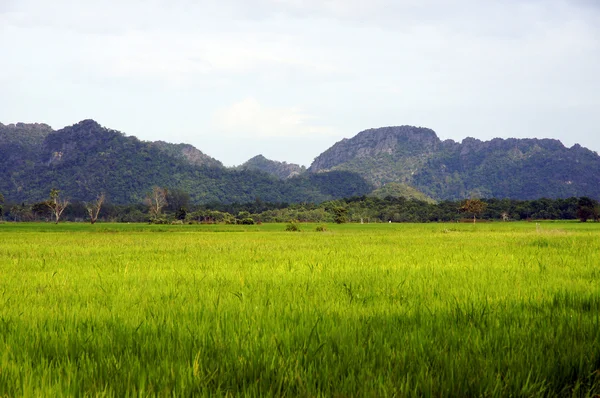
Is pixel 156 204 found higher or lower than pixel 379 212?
higher

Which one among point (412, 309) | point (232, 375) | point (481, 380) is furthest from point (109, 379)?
point (412, 309)

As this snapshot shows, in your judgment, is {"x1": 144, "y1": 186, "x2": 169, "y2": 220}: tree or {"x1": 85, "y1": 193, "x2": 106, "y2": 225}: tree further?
{"x1": 144, "y1": 186, "x2": 169, "y2": 220}: tree

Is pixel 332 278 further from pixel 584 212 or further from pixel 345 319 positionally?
pixel 584 212

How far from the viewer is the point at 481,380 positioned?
2.60m

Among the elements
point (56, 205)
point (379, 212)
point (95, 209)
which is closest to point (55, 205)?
point (56, 205)

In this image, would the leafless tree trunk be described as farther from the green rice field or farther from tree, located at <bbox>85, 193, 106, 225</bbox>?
the green rice field

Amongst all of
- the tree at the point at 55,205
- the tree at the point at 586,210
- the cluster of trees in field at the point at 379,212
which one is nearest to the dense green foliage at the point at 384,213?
the cluster of trees in field at the point at 379,212

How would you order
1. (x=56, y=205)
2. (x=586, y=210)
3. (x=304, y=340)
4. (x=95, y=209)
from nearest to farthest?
(x=304, y=340) < (x=56, y=205) < (x=586, y=210) < (x=95, y=209)

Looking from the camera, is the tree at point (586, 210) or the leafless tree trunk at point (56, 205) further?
the tree at point (586, 210)

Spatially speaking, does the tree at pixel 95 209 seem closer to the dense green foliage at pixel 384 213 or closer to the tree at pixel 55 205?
the dense green foliage at pixel 384 213

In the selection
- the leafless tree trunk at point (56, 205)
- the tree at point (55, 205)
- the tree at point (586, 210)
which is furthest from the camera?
the tree at point (586, 210)

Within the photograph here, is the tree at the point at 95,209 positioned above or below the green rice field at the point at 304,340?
below

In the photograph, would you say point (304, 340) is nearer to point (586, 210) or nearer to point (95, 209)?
point (586, 210)

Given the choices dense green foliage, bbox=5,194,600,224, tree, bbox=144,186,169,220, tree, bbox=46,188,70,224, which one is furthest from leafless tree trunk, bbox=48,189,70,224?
tree, bbox=144,186,169,220
